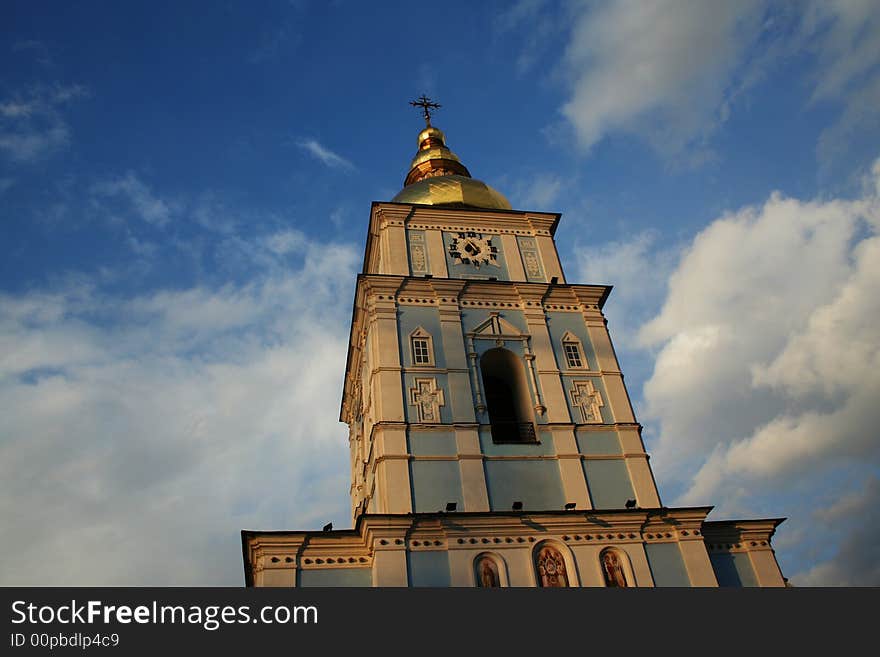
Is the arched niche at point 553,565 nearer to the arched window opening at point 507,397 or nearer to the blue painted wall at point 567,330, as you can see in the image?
the arched window opening at point 507,397

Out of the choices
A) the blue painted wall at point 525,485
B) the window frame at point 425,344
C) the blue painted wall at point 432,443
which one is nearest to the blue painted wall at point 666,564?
the blue painted wall at point 525,485

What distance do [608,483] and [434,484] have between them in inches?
167

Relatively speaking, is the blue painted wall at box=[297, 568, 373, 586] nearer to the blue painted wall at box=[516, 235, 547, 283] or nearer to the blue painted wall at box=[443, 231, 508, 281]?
the blue painted wall at box=[443, 231, 508, 281]

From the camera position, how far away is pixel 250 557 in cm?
1595

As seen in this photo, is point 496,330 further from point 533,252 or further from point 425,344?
point 533,252

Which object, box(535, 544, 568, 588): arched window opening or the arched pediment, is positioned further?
the arched pediment

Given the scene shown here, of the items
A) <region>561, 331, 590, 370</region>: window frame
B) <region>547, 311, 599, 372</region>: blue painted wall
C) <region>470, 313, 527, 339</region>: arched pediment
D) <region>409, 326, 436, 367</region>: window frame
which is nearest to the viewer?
<region>409, 326, 436, 367</region>: window frame

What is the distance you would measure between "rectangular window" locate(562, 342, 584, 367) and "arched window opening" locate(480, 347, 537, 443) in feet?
4.60

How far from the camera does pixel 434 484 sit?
16.9 m

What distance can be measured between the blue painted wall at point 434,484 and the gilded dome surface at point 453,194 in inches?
416

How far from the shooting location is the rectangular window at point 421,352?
63.2 ft

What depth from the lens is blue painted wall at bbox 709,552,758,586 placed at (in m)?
16.7

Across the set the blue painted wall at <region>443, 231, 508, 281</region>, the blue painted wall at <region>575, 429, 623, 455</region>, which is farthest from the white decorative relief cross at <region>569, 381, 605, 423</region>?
the blue painted wall at <region>443, 231, 508, 281</region>

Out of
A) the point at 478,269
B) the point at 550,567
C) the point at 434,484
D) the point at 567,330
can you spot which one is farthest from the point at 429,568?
the point at 478,269
